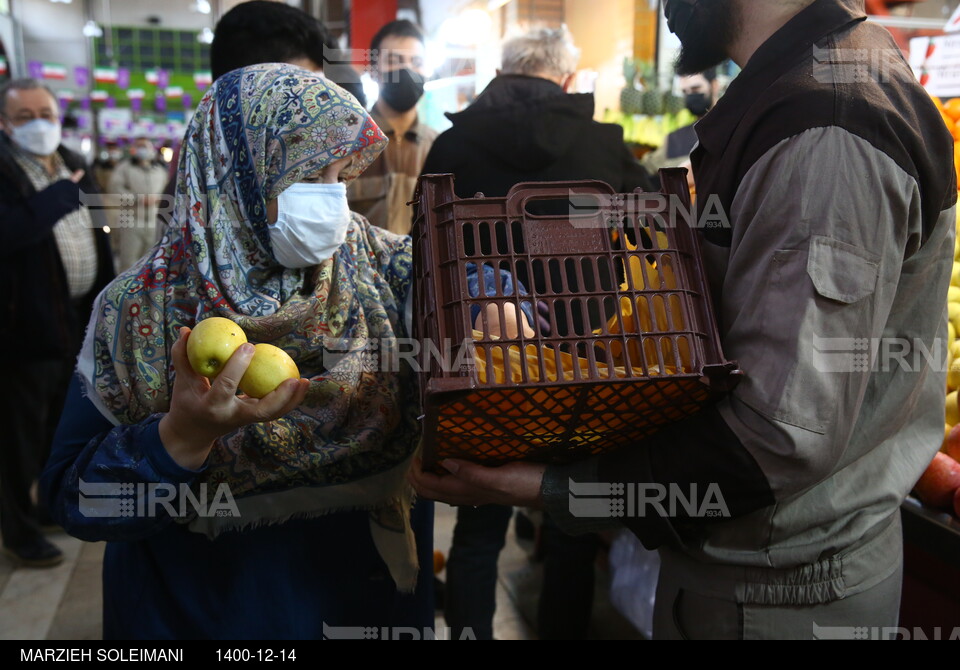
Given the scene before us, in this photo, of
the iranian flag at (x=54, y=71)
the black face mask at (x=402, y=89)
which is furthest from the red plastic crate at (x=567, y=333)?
the iranian flag at (x=54, y=71)

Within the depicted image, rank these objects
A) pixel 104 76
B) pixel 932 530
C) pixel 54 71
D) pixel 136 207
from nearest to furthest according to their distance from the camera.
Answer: pixel 932 530 < pixel 136 207 < pixel 54 71 < pixel 104 76

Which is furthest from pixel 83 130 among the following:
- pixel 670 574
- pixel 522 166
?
pixel 670 574

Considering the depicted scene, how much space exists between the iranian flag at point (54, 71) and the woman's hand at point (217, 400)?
20.6 metres

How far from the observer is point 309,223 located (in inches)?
53.6

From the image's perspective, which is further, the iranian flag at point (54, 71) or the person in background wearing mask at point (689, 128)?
the iranian flag at point (54, 71)

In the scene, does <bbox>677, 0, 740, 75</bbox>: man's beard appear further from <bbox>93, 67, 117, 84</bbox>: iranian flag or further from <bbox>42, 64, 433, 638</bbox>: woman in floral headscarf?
<bbox>93, 67, 117, 84</bbox>: iranian flag

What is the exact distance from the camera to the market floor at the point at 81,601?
9.92ft

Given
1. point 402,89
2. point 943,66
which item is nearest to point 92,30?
point 402,89

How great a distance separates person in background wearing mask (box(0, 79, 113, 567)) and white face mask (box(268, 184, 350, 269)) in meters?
2.55

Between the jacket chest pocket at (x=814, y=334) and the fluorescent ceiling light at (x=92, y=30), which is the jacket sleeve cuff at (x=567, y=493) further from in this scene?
the fluorescent ceiling light at (x=92, y=30)

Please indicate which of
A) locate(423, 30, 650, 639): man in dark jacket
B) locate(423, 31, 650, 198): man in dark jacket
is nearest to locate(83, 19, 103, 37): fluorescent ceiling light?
locate(423, 30, 650, 639): man in dark jacket

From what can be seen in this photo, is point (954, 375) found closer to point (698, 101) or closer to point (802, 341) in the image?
point (802, 341)

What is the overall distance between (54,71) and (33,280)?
59.0 feet

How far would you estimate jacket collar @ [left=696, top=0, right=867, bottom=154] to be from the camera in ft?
3.71
